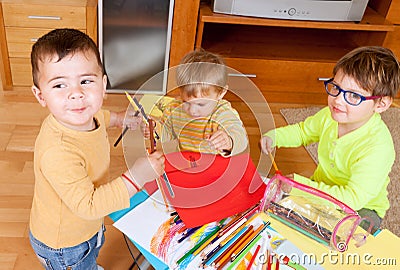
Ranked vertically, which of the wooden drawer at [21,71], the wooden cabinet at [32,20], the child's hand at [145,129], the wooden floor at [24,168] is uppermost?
the child's hand at [145,129]

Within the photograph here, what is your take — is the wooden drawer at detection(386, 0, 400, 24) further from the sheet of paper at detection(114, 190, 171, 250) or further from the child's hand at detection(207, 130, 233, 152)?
the sheet of paper at detection(114, 190, 171, 250)

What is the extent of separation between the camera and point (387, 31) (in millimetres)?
2229

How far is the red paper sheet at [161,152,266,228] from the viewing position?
0.99 meters

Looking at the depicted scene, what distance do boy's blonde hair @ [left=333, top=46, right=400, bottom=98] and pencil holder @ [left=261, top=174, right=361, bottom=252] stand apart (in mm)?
325

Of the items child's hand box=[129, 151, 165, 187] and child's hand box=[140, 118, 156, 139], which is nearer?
child's hand box=[129, 151, 165, 187]

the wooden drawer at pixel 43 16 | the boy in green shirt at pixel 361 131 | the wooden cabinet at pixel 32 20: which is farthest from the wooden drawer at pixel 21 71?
the boy in green shirt at pixel 361 131

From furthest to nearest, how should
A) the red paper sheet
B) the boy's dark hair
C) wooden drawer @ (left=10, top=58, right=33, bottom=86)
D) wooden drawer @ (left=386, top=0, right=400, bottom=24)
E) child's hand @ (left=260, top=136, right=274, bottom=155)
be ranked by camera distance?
wooden drawer @ (left=386, top=0, right=400, bottom=24)
wooden drawer @ (left=10, top=58, right=33, bottom=86)
child's hand @ (left=260, top=136, right=274, bottom=155)
the red paper sheet
the boy's dark hair

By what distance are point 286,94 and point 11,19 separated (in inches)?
52.9

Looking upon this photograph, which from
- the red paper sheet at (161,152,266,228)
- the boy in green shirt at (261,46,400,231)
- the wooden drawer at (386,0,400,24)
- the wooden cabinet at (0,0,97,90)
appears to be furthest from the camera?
the wooden drawer at (386,0,400,24)

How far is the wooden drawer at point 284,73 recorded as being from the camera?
86.9 inches

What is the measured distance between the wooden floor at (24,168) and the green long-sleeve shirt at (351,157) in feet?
0.59

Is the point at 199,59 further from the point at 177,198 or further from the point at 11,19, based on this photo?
the point at 11,19

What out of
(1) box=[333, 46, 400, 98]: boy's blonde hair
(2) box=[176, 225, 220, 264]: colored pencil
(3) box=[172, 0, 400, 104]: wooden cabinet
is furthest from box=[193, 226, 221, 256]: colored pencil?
(3) box=[172, 0, 400, 104]: wooden cabinet

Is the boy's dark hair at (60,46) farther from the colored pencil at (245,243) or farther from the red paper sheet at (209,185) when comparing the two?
the colored pencil at (245,243)
